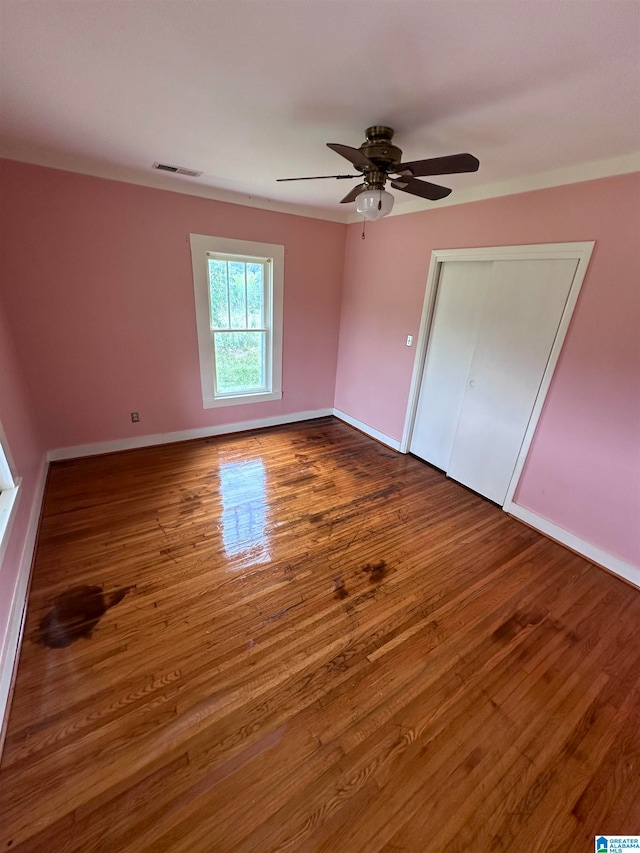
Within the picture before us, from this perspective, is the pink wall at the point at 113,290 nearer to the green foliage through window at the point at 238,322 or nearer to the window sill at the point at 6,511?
the green foliage through window at the point at 238,322

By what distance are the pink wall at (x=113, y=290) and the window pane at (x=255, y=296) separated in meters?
0.28

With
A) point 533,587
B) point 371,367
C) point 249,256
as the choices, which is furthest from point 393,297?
point 533,587

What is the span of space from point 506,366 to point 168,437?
341 cm

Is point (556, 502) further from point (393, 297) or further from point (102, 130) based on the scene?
point (102, 130)

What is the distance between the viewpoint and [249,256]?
141 inches

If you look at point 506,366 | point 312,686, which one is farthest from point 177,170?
point 312,686

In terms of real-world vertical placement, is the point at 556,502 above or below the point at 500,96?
below

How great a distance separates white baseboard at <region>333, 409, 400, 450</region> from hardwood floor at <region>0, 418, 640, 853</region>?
1.35m

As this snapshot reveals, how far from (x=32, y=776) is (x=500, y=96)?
3.33 m

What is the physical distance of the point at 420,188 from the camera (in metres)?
1.95

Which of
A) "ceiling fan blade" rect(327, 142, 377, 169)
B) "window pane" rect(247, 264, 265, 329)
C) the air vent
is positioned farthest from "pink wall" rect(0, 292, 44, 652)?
"ceiling fan blade" rect(327, 142, 377, 169)

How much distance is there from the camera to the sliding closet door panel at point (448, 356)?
3.04m

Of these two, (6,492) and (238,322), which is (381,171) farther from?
(6,492)

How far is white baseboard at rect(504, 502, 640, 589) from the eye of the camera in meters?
2.31
